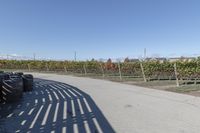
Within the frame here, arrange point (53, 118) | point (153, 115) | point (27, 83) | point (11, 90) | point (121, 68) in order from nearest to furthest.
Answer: point (53, 118)
point (153, 115)
point (11, 90)
point (27, 83)
point (121, 68)

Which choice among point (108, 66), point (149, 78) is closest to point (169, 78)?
point (149, 78)

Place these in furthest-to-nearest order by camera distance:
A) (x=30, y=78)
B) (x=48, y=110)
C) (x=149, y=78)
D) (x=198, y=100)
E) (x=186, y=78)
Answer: (x=149, y=78) < (x=186, y=78) < (x=30, y=78) < (x=198, y=100) < (x=48, y=110)

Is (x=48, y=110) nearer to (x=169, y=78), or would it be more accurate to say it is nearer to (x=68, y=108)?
(x=68, y=108)

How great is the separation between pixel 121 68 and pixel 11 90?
1887 cm

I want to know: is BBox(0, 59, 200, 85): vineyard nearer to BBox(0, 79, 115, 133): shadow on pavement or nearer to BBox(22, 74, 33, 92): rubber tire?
BBox(22, 74, 33, 92): rubber tire

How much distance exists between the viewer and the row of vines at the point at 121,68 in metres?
21.1

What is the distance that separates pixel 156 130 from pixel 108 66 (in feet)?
83.3

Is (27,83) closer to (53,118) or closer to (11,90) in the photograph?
(11,90)

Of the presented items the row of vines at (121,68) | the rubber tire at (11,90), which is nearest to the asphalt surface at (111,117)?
the rubber tire at (11,90)

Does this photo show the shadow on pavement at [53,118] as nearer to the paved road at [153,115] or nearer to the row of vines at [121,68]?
the paved road at [153,115]

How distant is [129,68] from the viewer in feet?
93.9


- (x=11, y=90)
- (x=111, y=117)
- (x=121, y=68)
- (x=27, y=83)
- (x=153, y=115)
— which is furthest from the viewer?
(x=121, y=68)

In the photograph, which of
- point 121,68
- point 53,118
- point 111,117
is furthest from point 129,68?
point 53,118

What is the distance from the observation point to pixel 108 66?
3216cm
